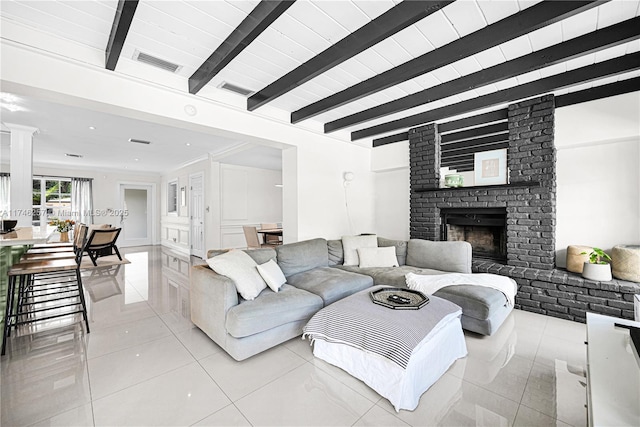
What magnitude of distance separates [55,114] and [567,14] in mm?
5613

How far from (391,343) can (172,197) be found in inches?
346

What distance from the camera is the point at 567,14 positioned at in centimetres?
174

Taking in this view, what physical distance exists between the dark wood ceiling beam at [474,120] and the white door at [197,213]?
18.0 ft

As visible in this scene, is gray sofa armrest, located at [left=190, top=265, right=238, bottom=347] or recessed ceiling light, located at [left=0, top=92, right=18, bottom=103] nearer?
gray sofa armrest, located at [left=190, top=265, right=238, bottom=347]

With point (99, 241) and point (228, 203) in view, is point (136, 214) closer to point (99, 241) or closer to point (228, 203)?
point (99, 241)

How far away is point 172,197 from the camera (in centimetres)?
870

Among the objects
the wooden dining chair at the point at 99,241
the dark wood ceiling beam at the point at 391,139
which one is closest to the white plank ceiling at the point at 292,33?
the dark wood ceiling beam at the point at 391,139

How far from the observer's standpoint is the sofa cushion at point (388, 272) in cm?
322

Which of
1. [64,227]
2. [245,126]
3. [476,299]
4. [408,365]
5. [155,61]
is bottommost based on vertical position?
[408,365]

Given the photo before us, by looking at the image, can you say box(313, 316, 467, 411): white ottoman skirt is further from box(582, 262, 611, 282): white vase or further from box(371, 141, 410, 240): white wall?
box(371, 141, 410, 240): white wall

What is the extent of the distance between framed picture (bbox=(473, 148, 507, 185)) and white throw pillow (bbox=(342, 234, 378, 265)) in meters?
1.75

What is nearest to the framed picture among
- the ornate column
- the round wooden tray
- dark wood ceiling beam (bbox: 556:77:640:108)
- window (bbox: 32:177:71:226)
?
dark wood ceiling beam (bbox: 556:77:640:108)

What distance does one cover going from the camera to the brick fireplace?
2.91 m

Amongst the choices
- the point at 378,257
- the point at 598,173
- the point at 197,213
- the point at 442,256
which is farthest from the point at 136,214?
the point at 598,173
